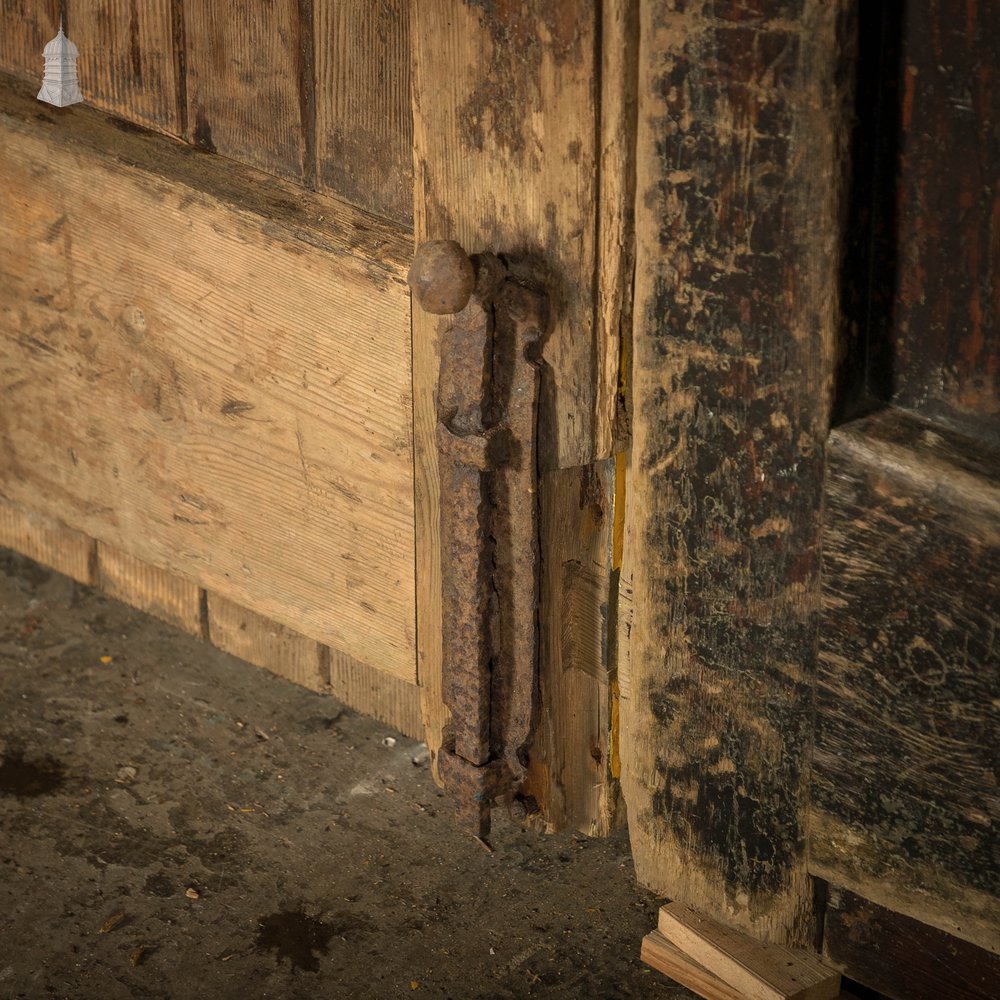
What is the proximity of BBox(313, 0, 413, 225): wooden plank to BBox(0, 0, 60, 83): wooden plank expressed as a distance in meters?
0.42

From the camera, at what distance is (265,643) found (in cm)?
196

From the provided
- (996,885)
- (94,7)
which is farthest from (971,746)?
(94,7)

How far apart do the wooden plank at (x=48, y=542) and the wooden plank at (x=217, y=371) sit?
0.42ft

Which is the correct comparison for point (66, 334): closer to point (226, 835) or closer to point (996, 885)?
point (226, 835)

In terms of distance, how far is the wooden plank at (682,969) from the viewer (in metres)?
1.46

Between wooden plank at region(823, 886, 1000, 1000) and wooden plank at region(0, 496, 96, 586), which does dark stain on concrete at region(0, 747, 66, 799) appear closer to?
wooden plank at region(0, 496, 96, 586)

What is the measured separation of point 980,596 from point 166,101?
0.99 meters

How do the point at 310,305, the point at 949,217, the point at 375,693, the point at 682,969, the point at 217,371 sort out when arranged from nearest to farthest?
the point at 949,217
the point at 682,969
the point at 310,305
the point at 217,371
the point at 375,693

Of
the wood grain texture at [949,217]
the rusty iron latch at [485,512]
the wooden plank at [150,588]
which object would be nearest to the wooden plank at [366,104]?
the rusty iron latch at [485,512]

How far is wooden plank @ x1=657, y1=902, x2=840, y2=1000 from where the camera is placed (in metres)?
1.41

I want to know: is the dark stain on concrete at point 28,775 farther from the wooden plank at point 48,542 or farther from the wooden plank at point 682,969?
the wooden plank at point 682,969

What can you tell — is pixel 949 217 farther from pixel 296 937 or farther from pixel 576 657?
pixel 296 937

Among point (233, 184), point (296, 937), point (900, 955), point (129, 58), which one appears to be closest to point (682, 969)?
point (900, 955)

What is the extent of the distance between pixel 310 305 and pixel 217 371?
0.18m
